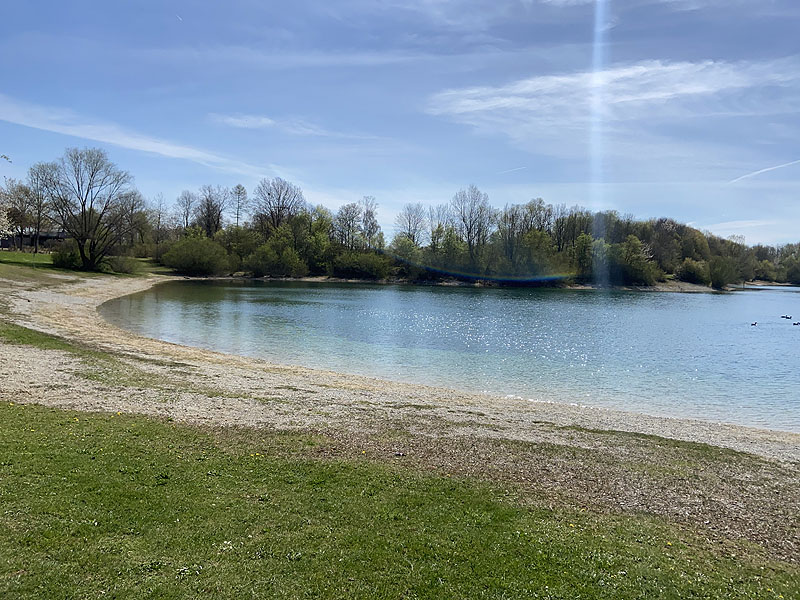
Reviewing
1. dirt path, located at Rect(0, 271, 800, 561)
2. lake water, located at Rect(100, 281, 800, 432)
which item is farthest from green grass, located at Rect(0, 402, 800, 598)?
lake water, located at Rect(100, 281, 800, 432)

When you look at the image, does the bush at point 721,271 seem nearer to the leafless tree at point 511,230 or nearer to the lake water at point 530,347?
the leafless tree at point 511,230

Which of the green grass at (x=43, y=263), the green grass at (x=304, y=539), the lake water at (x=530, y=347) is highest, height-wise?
the green grass at (x=43, y=263)

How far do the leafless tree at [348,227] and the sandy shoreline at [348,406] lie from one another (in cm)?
8622

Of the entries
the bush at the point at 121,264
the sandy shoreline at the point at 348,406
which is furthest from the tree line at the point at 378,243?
the sandy shoreline at the point at 348,406

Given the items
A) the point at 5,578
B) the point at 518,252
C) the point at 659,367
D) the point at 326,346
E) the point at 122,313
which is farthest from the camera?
the point at 518,252

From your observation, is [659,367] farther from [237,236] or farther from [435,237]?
[237,236]

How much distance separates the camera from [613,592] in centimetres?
502

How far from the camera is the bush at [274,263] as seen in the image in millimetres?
92812

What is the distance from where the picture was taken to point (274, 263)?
94312 mm

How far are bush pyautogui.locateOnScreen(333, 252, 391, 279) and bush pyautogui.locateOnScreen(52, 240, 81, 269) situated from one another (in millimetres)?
45315

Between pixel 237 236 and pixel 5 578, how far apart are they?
322ft

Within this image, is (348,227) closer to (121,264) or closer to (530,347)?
(121,264)

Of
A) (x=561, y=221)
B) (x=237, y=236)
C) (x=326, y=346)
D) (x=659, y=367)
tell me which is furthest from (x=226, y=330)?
(x=561, y=221)

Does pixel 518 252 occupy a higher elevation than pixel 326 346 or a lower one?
higher
